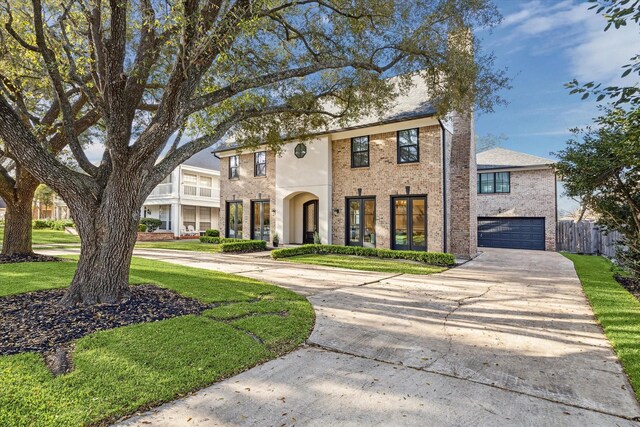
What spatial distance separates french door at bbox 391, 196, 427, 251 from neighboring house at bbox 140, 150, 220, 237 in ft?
54.8

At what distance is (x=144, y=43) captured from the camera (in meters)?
5.98

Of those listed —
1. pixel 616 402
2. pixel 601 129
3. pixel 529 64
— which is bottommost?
pixel 616 402

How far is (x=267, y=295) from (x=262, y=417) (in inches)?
152

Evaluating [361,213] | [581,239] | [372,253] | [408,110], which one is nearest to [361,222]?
[361,213]

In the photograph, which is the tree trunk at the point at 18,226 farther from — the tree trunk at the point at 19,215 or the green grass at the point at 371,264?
the green grass at the point at 371,264

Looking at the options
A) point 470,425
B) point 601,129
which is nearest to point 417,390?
point 470,425

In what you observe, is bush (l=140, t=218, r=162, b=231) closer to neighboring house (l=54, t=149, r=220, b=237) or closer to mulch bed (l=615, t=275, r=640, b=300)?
neighboring house (l=54, t=149, r=220, b=237)

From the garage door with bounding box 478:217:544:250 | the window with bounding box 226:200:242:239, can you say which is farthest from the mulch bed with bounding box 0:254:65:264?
the garage door with bounding box 478:217:544:250

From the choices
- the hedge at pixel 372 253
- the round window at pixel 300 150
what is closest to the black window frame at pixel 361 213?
the hedge at pixel 372 253

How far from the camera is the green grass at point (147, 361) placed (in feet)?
8.29

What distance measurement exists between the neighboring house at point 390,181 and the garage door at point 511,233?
6078mm

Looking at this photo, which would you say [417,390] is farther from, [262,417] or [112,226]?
[112,226]

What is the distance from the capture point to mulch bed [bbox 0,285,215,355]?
369 centimetres

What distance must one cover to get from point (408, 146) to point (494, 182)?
31.1 ft
